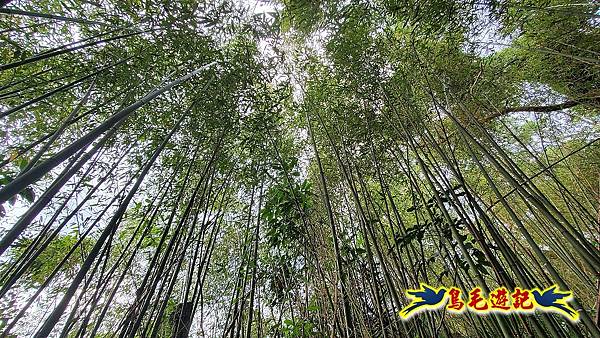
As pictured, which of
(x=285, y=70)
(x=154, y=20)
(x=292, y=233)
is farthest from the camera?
(x=285, y=70)

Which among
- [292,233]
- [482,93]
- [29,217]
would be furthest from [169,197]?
[482,93]

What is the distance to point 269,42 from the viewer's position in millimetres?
3123

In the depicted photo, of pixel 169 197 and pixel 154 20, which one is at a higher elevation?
pixel 154 20

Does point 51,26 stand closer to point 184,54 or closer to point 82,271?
point 184,54

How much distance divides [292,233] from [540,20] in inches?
132
